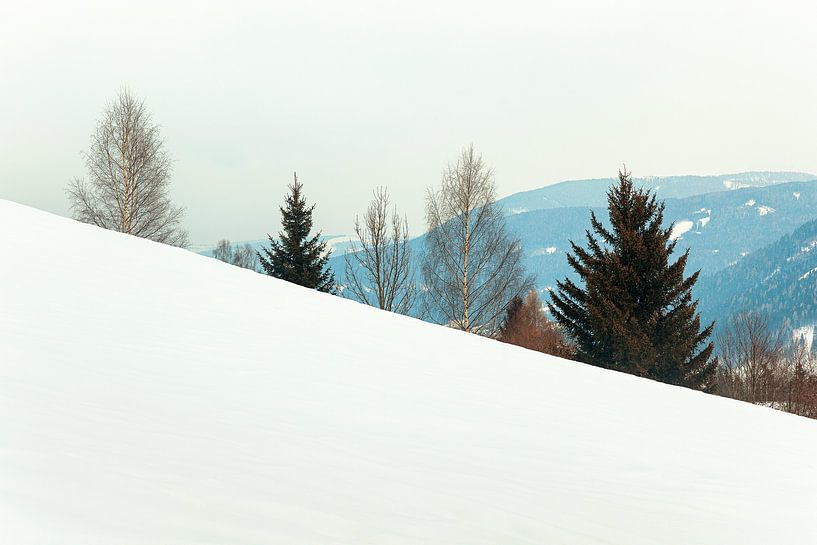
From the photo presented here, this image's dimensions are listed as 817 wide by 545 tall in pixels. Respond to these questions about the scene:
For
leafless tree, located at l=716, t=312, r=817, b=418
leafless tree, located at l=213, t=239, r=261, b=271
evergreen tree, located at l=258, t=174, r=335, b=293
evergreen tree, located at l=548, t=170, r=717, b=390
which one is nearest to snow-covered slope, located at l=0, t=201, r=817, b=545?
evergreen tree, located at l=548, t=170, r=717, b=390

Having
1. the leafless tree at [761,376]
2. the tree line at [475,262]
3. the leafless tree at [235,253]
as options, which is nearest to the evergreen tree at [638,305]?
the tree line at [475,262]

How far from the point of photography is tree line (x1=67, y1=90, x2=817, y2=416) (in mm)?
21484

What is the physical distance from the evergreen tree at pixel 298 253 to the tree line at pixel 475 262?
0.04m

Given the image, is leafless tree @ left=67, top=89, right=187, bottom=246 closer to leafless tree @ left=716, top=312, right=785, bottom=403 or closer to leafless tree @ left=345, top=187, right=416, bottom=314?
leafless tree @ left=345, top=187, right=416, bottom=314

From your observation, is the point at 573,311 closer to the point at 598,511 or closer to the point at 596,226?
the point at 596,226

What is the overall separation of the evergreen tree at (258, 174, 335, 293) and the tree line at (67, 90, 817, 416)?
0.04 metres

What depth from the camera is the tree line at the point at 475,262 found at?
70.5 ft

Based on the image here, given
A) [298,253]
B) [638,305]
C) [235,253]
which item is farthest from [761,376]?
[235,253]

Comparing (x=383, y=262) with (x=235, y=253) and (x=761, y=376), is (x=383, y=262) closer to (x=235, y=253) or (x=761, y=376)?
(x=761, y=376)

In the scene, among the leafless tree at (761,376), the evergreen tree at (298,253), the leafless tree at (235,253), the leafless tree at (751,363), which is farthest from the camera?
the leafless tree at (235,253)

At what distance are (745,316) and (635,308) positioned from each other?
93.6 ft

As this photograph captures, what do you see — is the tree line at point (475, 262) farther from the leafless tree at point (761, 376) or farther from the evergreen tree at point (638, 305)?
the leafless tree at point (761, 376)

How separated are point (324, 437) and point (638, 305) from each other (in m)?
18.9

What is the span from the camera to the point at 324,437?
14.6ft
